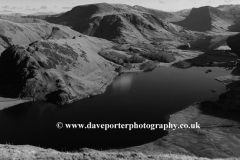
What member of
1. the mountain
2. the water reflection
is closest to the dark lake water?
the water reflection

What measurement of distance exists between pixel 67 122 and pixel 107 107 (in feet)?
84.2

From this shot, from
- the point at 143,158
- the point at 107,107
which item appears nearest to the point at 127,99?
the point at 107,107

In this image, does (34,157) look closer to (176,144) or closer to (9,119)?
(176,144)

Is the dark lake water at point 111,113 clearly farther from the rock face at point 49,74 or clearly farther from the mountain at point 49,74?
the rock face at point 49,74

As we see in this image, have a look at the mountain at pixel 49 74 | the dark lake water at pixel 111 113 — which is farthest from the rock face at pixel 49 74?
the dark lake water at pixel 111 113

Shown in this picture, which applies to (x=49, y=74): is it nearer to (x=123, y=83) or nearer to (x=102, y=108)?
(x=102, y=108)

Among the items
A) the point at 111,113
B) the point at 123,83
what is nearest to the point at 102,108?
the point at 111,113

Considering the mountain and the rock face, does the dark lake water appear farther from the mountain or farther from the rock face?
the rock face

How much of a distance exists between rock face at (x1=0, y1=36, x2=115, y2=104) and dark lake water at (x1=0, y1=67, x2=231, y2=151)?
10.4 m

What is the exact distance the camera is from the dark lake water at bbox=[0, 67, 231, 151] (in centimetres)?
8475

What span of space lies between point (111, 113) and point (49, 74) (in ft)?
207

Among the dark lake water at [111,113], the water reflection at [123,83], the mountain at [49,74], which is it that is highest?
the mountain at [49,74]

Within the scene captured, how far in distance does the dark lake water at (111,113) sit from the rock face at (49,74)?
10364 mm

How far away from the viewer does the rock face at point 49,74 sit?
5389 inches
